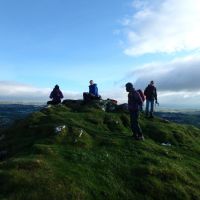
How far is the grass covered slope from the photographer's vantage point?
79.8 ft

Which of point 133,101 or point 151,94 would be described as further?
point 151,94

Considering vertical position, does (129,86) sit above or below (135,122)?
above

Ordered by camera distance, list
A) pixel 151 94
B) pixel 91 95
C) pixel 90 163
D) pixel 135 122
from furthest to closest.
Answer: pixel 91 95 → pixel 151 94 → pixel 135 122 → pixel 90 163

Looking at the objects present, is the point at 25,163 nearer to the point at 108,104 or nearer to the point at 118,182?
the point at 118,182

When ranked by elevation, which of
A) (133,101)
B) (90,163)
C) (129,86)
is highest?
(129,86)

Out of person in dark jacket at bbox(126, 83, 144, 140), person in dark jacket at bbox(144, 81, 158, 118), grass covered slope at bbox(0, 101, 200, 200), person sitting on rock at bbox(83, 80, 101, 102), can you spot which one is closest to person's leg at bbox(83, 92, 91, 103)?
person sitting on rock at bbox(83, 80, 101, 102)

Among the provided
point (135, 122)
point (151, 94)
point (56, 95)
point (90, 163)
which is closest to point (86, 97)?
point (56, 95)

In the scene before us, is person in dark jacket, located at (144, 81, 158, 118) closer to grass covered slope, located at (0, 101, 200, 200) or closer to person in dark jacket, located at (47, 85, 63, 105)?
grass covered slope, located at (0, 101, 200, 200)

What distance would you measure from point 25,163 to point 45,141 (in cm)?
612

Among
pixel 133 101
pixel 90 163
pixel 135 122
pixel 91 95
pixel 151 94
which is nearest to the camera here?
pixel 90 163

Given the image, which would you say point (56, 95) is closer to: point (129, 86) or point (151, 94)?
point (151, 94)

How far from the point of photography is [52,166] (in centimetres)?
2653

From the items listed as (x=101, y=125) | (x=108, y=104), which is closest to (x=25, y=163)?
(x=101, y=125)

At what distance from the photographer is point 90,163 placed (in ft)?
93.4
